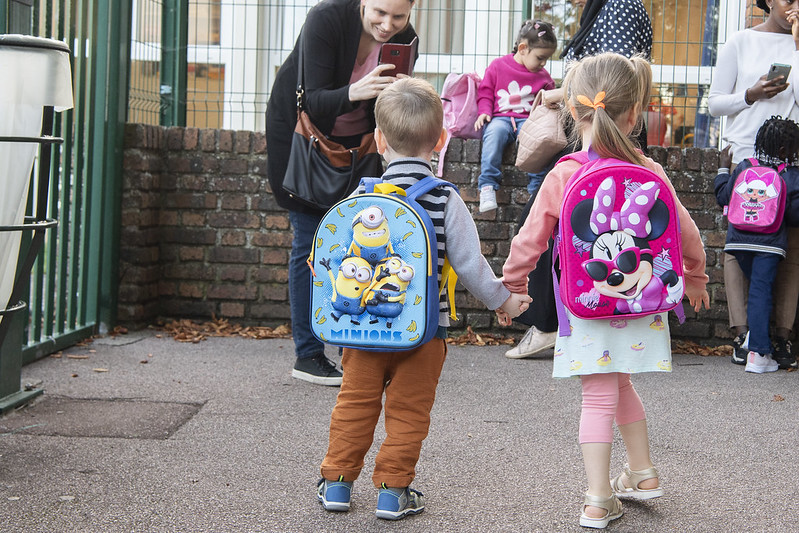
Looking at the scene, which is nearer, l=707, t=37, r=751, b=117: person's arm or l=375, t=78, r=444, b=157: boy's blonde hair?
l=375, t=78, r=444, b=157: boy's blonde hair

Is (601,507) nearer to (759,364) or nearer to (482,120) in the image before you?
(759,364)

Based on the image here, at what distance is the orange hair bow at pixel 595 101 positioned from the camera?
286cm

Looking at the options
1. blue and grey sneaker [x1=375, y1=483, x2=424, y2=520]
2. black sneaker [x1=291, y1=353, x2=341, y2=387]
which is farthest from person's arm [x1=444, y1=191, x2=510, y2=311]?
black sneaker [x1=291, y1=353, x2=341, y2=387]

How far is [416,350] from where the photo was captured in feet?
9.38

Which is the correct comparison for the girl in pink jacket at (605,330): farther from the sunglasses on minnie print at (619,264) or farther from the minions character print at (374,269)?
the minions character print at (374,269)

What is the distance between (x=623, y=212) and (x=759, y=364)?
115 inches

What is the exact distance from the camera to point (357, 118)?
4.37 meters

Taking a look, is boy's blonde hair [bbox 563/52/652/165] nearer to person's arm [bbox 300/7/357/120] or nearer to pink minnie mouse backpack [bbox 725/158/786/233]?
person's arm [bbox 300/7/357/120]

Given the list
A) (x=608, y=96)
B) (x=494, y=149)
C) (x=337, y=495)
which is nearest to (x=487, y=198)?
(x=494, y=149)

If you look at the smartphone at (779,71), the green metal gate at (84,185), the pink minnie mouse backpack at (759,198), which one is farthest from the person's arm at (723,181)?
the green metal gate at (84,185)

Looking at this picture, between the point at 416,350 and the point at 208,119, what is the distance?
4.12 meters

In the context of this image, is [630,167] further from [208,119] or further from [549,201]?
[208,119]

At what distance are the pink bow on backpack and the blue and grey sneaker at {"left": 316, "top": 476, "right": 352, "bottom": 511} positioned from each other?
3.42 ft

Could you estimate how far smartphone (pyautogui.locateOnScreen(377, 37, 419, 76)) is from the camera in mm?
4035
